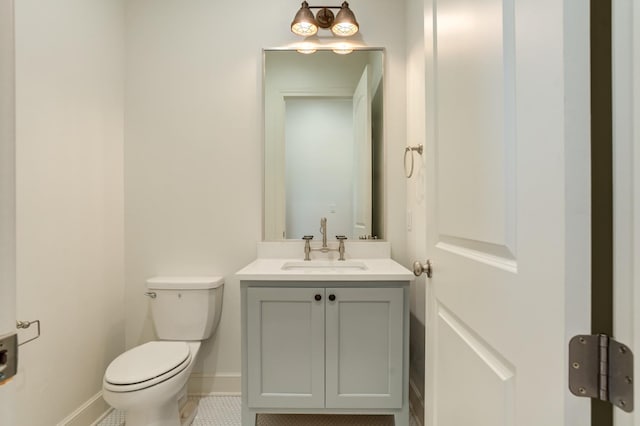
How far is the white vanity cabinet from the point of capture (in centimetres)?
148

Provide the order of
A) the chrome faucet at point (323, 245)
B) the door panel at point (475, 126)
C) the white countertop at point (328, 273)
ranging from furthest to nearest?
the chrome faucet at point (323, 245) → the white countertop at point (328, 273) → the door panel at point (475, 126)

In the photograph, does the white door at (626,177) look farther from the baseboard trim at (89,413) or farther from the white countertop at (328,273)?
the baseboard trim at (89,413)

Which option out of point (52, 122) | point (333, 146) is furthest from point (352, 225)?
point (52, 122)

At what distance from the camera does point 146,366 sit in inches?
57.0

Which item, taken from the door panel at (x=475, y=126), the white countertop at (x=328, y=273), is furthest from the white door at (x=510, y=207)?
the white countertop at (x=328, y=273)

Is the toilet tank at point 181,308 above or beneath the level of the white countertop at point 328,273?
beneath

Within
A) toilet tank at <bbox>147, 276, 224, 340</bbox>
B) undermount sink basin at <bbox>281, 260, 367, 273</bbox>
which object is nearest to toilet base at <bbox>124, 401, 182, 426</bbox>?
toilet tank at <bbox>147, 276, 224, 340</bbox>

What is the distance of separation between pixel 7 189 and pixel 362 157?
5.67 feet

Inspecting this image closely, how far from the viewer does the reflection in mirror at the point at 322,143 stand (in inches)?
77.7

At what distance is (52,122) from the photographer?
58.0 inches

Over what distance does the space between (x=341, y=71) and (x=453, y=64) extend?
1.26 m

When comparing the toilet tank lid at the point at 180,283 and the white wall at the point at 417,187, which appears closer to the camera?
the white wall at the point at 417,187

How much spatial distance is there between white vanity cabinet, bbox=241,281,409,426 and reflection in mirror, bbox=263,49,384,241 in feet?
1.81

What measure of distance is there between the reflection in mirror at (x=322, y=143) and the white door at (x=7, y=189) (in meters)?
1.52
